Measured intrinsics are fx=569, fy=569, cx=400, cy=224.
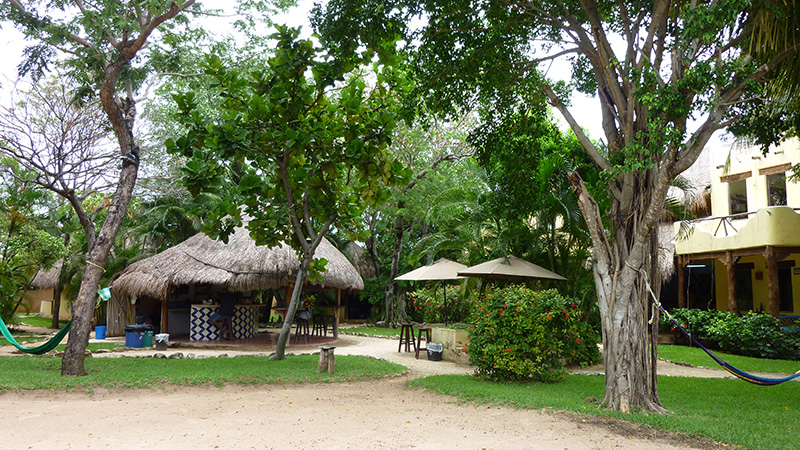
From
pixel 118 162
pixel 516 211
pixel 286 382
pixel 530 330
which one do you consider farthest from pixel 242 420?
pixel 118 162

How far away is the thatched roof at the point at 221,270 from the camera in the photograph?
1312 cm

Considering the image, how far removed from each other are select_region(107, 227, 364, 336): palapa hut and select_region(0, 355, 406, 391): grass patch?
3.30 metres

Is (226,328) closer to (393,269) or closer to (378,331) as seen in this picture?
(378,331)

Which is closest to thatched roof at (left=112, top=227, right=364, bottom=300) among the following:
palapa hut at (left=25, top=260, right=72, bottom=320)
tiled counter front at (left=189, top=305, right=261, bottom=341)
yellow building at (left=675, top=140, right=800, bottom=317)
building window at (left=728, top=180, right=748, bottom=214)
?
tiled counter front at (left=189, top=305, right=261, bottom=341)

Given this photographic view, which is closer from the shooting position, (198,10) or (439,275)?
(198,10)

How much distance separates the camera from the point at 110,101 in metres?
8.64

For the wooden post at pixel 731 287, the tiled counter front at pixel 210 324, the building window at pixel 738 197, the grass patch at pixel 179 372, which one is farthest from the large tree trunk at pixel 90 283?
the building window at pixel 738 197

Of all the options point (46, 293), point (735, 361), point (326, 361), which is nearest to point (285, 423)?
point (326, 361)

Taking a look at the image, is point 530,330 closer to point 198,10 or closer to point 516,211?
point 516,211

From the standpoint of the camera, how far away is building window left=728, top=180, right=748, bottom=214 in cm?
1605

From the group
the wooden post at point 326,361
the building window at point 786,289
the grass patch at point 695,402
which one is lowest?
the grass patch at point 695,402

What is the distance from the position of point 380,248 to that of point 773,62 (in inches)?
661

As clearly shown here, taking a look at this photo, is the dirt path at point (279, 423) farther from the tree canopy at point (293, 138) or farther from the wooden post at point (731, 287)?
the wooden post at point (731, 287)

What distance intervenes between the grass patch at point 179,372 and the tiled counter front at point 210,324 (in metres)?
3.43
